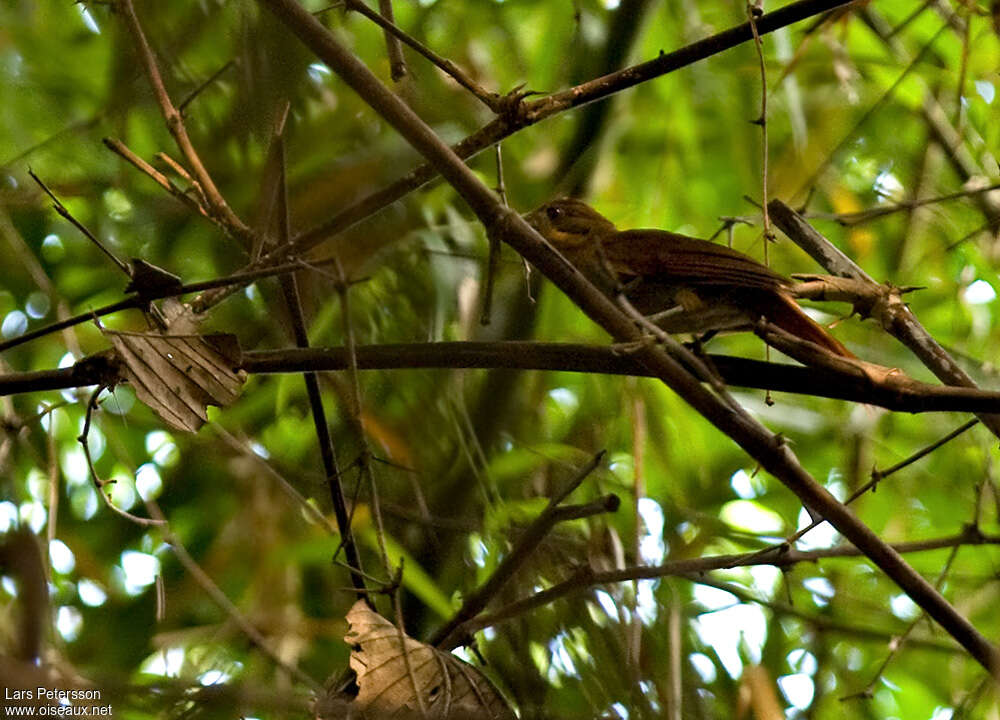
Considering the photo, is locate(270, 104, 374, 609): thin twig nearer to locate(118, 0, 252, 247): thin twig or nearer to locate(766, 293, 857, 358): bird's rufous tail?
locate(118, 0, 252, 247): thin twig

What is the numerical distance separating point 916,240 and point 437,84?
1.73 metres

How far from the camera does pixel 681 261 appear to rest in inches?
82.9

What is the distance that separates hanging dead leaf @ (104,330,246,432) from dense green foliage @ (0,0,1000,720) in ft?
1.22

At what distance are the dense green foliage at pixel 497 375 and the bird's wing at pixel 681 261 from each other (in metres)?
0.31

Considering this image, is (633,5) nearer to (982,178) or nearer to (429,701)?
(982,178)

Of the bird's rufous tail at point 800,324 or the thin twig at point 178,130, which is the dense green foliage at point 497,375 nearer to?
the thin twig at point 178,130

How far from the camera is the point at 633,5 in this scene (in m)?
3.04

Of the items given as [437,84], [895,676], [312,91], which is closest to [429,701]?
[312,91]

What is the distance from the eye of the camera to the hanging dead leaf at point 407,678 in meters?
1.55

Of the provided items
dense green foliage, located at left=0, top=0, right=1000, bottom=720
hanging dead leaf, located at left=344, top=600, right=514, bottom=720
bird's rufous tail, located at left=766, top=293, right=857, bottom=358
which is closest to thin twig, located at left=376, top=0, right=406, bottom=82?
dense green foliage, located at left=0, top=0, right=1000, bottom=720

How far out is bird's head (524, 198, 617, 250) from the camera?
97.0 inches

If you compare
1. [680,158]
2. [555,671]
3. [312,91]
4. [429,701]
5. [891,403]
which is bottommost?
[429,701]

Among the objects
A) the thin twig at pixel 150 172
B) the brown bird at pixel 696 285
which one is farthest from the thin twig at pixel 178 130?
the brown bird at pixel 696 285

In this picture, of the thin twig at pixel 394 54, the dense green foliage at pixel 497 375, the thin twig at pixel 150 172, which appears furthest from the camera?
the dense green foliage at pixel 497 375
